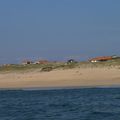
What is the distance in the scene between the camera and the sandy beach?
54.9m

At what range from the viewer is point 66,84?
2160 inches

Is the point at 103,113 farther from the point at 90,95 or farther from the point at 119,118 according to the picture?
the point at 90,95

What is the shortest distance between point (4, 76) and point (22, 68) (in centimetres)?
651

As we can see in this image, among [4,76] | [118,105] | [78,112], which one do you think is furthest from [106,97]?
[4,76]

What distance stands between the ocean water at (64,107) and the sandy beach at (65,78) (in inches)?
432

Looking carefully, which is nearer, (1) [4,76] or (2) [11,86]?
(2) [11,86]

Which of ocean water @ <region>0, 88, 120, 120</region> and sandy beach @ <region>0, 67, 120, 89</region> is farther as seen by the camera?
sandy beach @ <region>0, 67, 120, 89</region>

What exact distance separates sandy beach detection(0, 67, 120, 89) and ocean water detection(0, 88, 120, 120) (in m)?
11.0

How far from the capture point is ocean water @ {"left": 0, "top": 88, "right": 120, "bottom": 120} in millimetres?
28453

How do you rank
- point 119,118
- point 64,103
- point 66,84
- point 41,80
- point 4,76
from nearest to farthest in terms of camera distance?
1. point 119,118
2. point 64,103
3. point 66,84
4. point 41,80
5. point 4,76

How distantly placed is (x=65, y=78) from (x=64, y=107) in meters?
26.0

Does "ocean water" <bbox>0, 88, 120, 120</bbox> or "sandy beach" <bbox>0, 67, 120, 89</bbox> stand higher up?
"sandy beach" <bbox>0, 67, 120, 89</bbox>

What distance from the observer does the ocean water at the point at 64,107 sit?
2845 centimetres

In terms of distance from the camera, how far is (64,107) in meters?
33.0
